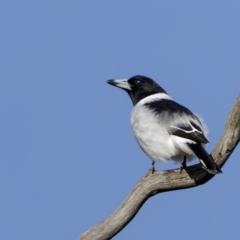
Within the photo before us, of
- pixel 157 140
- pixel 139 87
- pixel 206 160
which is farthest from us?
pixel 139 87

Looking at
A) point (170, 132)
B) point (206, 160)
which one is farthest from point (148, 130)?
point (206, 160)

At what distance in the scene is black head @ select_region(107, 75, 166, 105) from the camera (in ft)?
33.8

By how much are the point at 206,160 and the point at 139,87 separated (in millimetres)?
2691

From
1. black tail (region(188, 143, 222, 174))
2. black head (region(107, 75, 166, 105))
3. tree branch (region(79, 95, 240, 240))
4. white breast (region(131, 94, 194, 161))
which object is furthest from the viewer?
black head (region(107, 75, 166, 105))

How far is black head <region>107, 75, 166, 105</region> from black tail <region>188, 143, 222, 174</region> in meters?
2.10

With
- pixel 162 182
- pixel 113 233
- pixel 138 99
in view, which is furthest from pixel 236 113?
pixel 138 99

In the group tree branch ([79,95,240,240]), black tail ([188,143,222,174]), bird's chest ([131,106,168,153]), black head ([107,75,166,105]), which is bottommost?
tree branch ([79,95,240,240])

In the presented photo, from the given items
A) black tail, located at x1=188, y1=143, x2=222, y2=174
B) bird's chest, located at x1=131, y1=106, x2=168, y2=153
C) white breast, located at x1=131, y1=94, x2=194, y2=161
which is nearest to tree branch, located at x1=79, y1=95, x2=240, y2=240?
black tail, located at x1=188, y1=143, x2=222, y2=174

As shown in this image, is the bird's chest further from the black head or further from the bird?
the black head

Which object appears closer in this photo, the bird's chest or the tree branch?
the tree branch

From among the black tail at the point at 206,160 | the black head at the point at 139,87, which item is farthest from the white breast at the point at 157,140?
the black head at the point at 139,87

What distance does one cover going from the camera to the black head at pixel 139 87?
1031 centimetres

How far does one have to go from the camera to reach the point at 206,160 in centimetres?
791

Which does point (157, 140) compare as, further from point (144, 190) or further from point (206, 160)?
point (206, 160)
